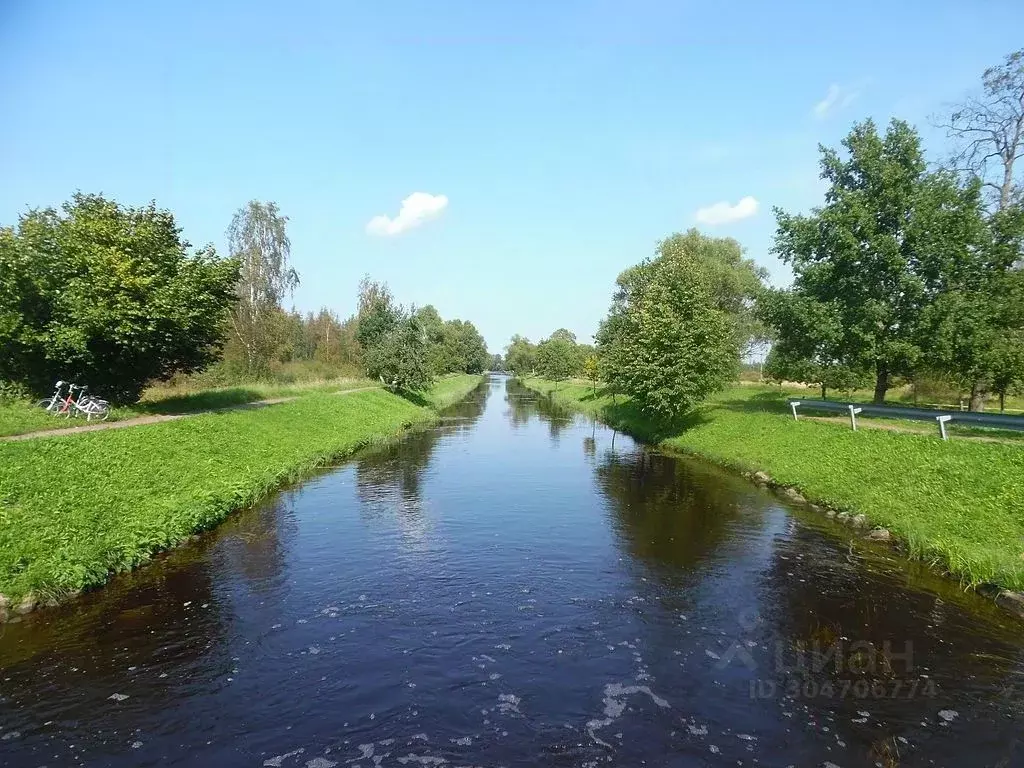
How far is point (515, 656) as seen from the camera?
1018 centimetres

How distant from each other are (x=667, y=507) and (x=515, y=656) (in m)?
12.0

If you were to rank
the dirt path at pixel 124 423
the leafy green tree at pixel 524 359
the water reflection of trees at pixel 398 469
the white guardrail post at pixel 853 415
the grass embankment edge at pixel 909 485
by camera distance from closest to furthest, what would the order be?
the grass embankment edge at pixel 909 485 < the dirt path at pixel 124 423 < the water reflection of trees at pixel 398 469 < the white guardrail post at pixel 853 415 < the leafy green tree at pixel 524 359

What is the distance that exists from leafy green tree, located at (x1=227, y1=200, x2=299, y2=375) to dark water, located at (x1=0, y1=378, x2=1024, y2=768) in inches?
1425

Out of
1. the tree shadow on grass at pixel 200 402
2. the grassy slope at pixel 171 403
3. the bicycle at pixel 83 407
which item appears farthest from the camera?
the tree shadow on grass at pixel 200 402

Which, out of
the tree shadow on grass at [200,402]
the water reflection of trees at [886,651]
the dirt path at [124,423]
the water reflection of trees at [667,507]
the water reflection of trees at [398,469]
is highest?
the tree shadow on grass at [200,402]

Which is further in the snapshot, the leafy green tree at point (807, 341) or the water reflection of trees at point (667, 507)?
the leafy green tree at point (807, 341)

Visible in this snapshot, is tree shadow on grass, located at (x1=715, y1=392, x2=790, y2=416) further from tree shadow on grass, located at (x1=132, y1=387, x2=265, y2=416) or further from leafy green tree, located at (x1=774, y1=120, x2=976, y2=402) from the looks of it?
tree shadow on grass, located at (x1=132, y1=387, x2=265, y2=416)

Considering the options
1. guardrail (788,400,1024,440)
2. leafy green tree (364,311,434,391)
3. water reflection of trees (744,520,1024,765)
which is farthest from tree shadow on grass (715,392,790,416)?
leafy green tree (364,311,434,391)

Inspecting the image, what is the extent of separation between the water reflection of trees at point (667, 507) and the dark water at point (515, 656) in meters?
0.15

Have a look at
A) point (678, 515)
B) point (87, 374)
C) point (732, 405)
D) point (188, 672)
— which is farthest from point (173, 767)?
point (732, 405)

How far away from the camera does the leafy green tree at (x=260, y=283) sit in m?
49.8

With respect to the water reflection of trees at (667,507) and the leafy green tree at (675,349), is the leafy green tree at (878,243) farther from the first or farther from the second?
the water reflection of trees at (667,507)

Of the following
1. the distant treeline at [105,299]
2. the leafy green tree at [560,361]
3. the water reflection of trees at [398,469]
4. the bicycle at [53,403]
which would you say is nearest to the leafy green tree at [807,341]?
the water reflection of trees at [398,469]

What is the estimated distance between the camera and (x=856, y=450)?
22406mm
